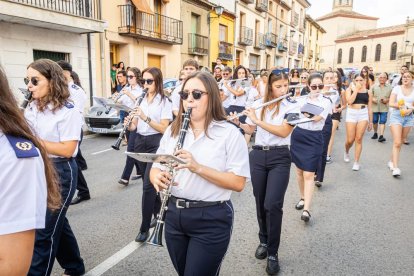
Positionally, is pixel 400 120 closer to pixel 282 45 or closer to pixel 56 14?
pixel 56 14

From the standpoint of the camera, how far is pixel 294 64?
4238 cm

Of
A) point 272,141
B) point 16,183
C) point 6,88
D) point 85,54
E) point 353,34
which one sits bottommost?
point 272,141

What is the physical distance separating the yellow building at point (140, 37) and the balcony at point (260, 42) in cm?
1233

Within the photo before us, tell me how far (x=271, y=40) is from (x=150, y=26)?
18.3 meters

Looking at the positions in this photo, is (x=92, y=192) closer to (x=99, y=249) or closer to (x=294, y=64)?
(x=99, y=249)

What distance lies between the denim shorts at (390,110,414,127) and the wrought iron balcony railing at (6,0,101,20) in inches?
415

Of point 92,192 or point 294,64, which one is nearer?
point 92,192

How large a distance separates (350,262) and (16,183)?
10.7 ft

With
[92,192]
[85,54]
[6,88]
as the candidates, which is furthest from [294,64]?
[6,88]

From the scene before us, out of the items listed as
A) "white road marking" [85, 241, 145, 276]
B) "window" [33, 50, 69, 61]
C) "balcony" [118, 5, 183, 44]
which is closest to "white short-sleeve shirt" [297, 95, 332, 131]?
"white road marking" [85, 241, 145, 276]

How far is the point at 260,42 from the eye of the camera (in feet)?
101

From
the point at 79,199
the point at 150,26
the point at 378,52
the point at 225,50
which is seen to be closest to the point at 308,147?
the point at 79,199

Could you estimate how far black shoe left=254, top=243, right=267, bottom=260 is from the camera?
3443 millimetres

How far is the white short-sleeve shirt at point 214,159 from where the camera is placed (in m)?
2.12
